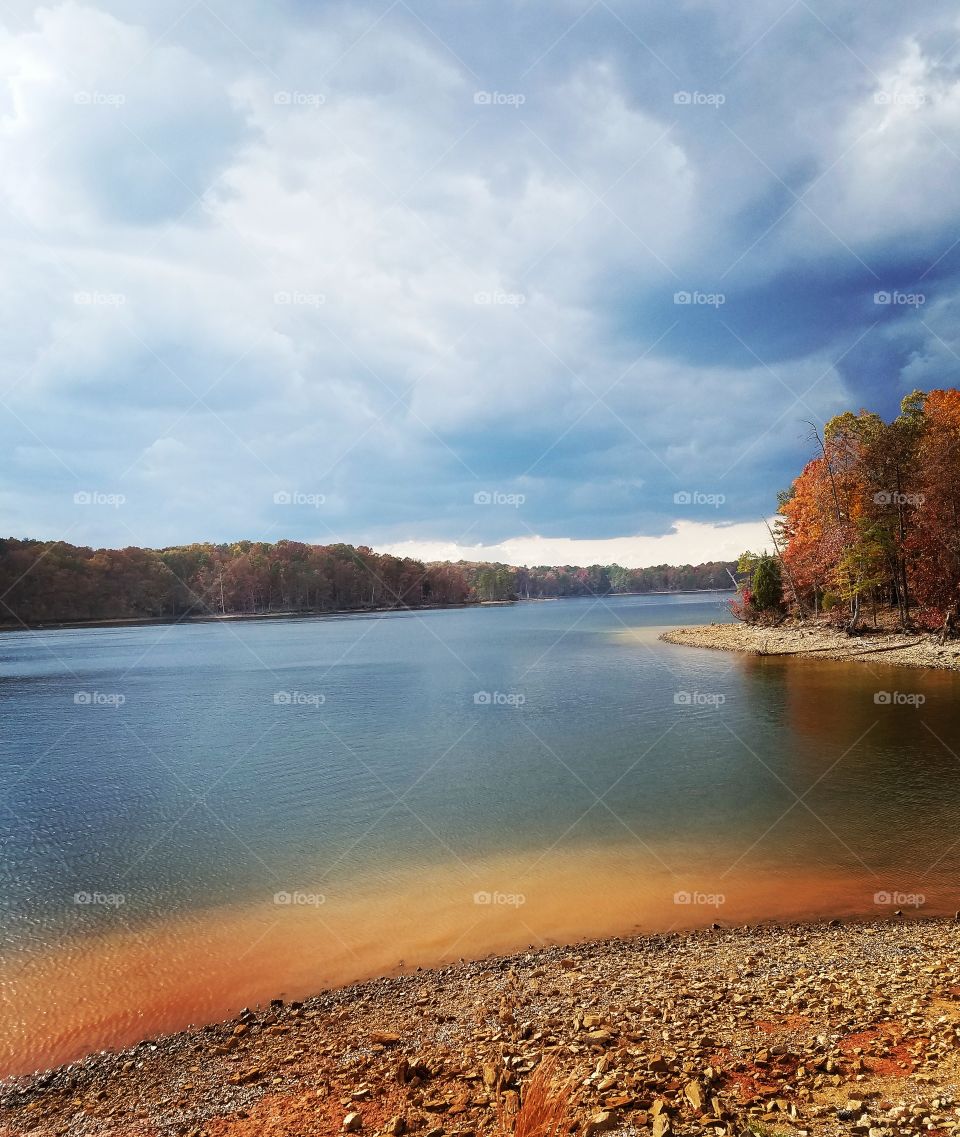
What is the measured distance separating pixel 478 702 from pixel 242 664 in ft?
98.2

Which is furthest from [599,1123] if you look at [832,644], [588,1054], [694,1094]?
[832,644]

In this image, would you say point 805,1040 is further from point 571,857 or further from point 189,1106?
point 571,857

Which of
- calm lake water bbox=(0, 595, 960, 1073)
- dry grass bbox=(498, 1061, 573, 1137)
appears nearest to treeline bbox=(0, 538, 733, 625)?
calm lake water bbox=(0, 595, 960, 1073)

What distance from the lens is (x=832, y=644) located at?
4703 centimetres

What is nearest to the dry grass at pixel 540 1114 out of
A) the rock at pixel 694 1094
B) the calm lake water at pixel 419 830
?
the rock at pixel 694 1094

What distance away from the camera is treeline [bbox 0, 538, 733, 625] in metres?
126

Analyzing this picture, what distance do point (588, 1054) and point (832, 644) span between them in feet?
154

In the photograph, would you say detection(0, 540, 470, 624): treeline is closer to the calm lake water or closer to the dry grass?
the calm lake water

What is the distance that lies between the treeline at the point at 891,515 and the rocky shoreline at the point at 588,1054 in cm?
3655

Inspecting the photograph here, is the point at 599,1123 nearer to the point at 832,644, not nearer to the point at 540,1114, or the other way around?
the point at 540,1114

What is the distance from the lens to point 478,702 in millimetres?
33781

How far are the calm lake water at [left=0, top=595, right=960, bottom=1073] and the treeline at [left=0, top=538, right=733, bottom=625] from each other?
353ft

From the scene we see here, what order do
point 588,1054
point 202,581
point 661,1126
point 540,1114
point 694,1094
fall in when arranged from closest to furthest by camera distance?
1. point 540,1114
2. point 661,1126
3. point 694,1094
4. point 588,1054
5. point 202,581

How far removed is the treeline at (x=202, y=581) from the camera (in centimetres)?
12562
